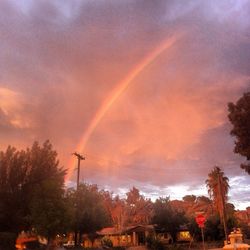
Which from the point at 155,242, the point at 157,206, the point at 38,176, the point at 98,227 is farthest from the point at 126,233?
the point at 38,176

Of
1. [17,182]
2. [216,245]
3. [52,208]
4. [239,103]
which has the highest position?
[239,103]

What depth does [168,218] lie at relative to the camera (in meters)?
82.6

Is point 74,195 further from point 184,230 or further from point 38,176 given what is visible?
point 184,230

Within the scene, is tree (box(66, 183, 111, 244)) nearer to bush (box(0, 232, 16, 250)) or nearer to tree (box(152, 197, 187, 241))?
bush (box(0, 232, 16, 250))

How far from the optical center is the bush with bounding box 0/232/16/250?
45.4 meters

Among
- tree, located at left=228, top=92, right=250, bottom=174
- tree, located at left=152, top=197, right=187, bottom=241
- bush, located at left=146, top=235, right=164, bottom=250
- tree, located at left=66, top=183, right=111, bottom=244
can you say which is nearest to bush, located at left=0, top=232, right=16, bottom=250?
tree, located at left=66, top=183, right=111, bottom=244

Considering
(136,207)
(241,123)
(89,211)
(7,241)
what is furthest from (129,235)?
(136,207)

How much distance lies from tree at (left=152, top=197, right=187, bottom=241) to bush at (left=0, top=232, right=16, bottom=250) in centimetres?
4163

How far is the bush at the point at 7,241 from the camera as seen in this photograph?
45434 mm

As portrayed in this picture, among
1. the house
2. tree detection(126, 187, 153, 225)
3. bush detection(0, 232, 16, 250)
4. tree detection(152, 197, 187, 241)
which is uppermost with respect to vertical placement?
tree detection(126, 187, 153, 225)

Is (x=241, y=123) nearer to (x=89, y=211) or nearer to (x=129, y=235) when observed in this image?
(x=89, y=211)

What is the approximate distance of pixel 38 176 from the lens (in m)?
53.7

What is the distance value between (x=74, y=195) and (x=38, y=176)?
8.51m

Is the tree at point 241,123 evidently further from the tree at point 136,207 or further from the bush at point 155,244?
the tree at point 136,207
